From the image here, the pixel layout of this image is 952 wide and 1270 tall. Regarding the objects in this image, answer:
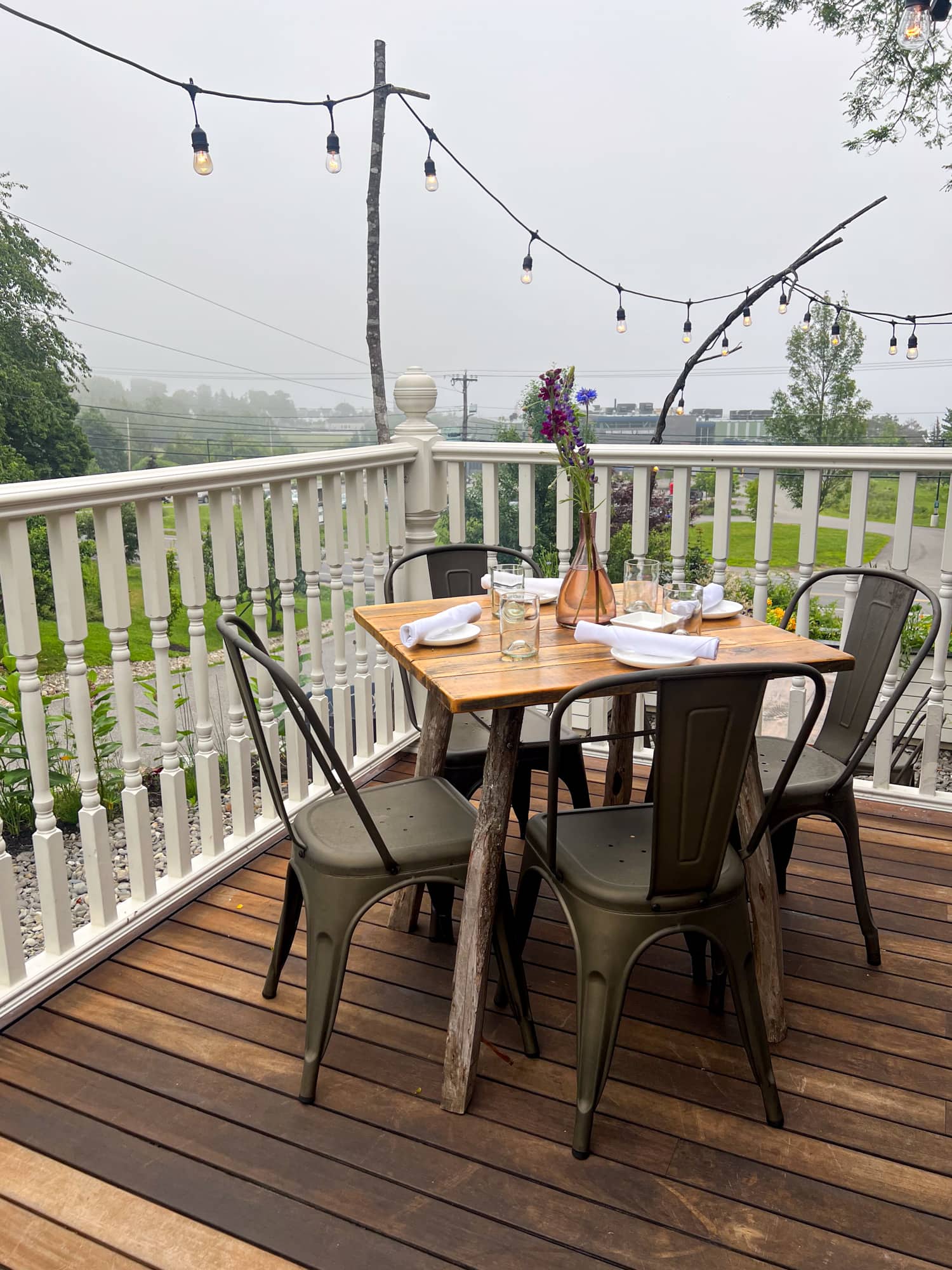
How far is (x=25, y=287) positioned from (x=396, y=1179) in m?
11.0

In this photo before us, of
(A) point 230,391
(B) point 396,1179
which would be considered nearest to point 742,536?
(B) point 396,1179

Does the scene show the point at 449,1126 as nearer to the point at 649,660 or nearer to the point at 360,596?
the point at 649,660

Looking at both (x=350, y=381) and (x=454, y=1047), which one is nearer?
(x=454, y=1047)

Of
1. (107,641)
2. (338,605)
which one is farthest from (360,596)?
(107,641)

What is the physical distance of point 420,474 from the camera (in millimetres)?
3336

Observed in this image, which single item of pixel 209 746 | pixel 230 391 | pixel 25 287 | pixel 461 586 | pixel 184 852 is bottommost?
pixel 184 852

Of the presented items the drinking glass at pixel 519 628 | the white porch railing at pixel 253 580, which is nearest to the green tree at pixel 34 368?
the white porch railing at pixel 253 580

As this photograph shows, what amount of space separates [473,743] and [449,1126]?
96 centimetres

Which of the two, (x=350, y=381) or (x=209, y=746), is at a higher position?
(x=350, y=381)

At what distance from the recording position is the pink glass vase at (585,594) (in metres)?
2.07

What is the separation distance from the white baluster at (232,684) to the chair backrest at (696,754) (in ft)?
3.93

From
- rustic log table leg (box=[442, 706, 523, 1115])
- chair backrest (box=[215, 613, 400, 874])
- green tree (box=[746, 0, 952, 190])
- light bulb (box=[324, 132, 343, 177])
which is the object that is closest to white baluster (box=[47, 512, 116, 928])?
chair backrest (box=[215, 613, 400, 874])

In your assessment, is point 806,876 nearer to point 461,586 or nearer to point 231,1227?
point 461,586

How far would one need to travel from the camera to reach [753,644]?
1.98m
